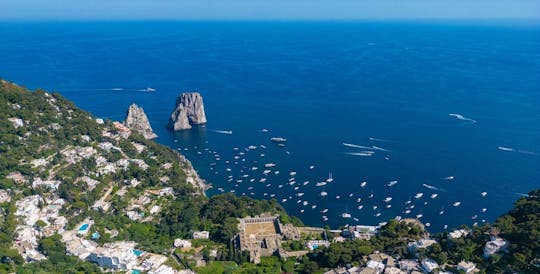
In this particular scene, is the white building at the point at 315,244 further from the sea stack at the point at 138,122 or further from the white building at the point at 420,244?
the sea stack at the point at 138,122

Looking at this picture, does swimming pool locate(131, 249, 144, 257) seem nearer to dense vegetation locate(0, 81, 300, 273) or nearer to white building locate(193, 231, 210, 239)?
dense vegetation locate(0, 81, 300, 273)

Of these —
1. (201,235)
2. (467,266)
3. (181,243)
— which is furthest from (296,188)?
(467,266)

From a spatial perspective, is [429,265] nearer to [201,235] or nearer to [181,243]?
[201,235]

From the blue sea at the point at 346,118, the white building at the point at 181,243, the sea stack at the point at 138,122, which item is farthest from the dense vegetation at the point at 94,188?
the sea stack at the point at 138,122

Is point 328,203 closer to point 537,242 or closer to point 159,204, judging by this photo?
point 159,204

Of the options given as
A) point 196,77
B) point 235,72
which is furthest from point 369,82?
point 196,77

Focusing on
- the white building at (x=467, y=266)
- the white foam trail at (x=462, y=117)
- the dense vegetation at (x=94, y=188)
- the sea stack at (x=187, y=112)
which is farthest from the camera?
the white foam trail at (x=462, y=117)
